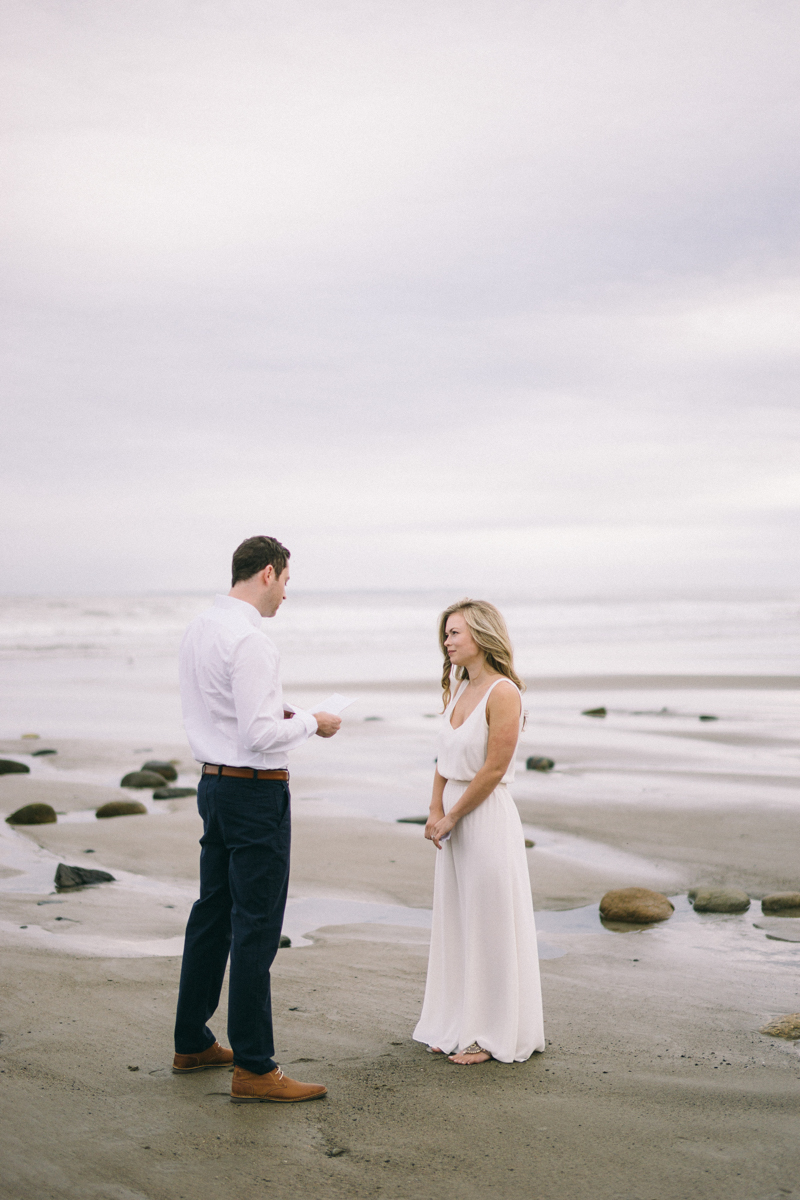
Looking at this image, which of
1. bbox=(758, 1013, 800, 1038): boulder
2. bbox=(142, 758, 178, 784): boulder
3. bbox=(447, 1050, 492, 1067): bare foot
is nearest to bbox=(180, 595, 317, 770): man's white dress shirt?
bbox=(447, 1050, 492, 1067): bare foot

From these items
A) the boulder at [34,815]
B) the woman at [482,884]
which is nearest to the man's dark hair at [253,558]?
the woman at [482,884]

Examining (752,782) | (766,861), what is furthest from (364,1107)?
(752,782)

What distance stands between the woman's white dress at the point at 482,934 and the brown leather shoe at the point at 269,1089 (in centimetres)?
83

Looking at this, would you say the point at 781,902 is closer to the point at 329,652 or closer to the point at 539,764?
the point at 539,764

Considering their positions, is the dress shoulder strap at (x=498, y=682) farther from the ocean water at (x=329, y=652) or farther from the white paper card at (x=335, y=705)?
the ocean water at (x=329, y=652)

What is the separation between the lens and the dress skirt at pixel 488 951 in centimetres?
465

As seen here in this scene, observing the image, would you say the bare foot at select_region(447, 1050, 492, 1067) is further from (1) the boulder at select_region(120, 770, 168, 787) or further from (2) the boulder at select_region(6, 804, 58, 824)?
(1) the boulder at select_region(120, 770, 168, 787)

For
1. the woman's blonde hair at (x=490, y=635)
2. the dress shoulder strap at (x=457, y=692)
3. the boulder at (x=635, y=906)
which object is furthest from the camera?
the boulder at (x=635, y=906)

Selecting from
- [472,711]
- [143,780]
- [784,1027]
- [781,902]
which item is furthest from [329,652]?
[784,1027]

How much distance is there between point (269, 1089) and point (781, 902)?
14.3ft

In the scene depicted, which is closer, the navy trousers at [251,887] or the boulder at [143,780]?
the navy trousers at [251,887]

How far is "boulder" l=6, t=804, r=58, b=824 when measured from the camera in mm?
9914

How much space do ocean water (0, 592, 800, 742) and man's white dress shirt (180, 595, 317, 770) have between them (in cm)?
1243

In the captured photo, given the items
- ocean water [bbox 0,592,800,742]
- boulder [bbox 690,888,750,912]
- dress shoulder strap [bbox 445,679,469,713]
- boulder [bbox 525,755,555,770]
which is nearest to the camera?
dress shoulder strap [bbox 445,679,469,713]
